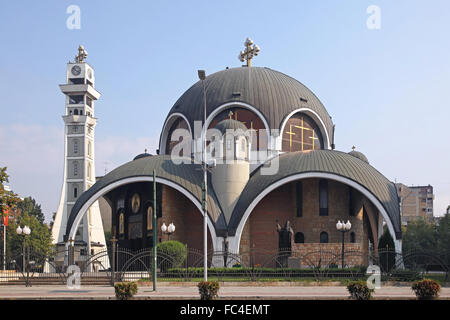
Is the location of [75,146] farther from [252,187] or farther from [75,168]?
[252,187]

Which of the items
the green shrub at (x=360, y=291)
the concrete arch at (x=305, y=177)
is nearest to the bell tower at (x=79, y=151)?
the concrete arch at (x=305, y=177)

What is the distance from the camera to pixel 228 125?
36.2m

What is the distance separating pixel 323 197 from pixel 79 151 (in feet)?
91.9

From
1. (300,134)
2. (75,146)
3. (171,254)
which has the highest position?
(75,146)

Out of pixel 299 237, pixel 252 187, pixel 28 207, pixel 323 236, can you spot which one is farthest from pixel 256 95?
pixel 28 207

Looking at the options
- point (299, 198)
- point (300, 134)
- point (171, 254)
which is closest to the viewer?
point (171, 254)

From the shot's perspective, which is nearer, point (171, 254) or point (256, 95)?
point (171, 254)

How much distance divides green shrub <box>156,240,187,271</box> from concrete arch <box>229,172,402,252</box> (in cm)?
536

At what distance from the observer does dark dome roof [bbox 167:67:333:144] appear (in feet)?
129

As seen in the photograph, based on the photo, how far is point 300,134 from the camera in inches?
1593

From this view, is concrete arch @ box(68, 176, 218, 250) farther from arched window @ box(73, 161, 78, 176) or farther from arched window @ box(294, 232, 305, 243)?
arched window @ box(73, 161, 78, 176)

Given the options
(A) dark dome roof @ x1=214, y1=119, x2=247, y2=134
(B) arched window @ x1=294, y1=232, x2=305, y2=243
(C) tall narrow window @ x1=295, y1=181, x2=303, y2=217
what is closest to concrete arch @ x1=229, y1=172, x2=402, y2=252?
(C) tall narrow window @ x1=295, y1=181, x2=303, y2=217

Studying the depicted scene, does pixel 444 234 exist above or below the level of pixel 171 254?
below

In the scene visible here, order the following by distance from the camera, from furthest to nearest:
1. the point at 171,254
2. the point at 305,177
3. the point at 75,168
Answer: the point at 75,168 < the point at 305,177 < the point at 171,254
